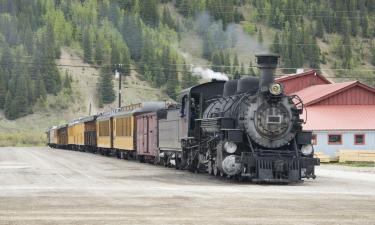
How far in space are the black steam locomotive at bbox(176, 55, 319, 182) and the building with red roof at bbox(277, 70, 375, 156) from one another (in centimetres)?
2007

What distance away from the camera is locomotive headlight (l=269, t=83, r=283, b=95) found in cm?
2466

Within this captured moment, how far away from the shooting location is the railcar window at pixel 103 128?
53594mm

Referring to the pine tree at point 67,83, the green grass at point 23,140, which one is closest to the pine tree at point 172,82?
the pine tree at point 67,83

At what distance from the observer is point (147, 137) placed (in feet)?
130

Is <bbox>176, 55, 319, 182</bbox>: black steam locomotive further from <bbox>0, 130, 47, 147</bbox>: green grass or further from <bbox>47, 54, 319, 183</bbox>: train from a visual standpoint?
<bbox>0, 130, 47, 147</bbox>: green grass

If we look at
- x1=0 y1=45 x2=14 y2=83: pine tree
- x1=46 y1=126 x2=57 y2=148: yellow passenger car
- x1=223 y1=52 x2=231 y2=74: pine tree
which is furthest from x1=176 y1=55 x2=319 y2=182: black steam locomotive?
x1=223 y1=52 x2=231 y2=74: pine tree

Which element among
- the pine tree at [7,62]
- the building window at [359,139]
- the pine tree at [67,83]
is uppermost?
the pine tree at [7,62]

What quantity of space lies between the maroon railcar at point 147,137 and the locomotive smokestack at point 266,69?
1274 centimetres

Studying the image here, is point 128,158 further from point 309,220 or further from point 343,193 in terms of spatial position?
point 309,220

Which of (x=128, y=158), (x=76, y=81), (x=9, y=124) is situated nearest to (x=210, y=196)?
(x=128, y=158)

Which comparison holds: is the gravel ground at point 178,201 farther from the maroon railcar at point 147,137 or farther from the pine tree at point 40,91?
the pine tree at point 40,91

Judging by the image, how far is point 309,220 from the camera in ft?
43.8

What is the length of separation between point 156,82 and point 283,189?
158 m

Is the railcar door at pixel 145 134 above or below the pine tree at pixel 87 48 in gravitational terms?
below
